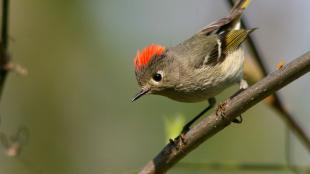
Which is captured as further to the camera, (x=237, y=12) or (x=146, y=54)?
(x=237, y=12)

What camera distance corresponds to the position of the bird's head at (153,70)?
3.51 metres

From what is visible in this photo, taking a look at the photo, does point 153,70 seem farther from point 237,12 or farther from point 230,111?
point 230,111

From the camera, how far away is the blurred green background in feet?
18.2

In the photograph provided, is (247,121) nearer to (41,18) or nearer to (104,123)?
(104,123)

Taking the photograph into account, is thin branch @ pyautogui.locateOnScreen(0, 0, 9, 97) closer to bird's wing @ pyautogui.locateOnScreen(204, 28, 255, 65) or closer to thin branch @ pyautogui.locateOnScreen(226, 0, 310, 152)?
thin branch @ pyautogui.locateOnScreen(226, 0, 310, 152)

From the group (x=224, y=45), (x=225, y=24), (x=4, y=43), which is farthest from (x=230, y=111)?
(x=225, y=24)

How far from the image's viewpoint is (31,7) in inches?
266

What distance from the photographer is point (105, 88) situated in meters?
6.45

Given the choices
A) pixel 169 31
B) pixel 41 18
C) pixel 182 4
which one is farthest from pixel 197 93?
pixel 41 18

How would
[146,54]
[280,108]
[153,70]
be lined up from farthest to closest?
1. [153,70]
2. [146,54]
3. [280,108]

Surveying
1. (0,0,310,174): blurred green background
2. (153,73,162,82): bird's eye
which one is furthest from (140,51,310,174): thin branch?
(0,0,310,174): blurred green background

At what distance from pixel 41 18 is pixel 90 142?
1.72 meters

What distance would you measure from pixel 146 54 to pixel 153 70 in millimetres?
225

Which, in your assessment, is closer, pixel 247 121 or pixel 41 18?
pixel 247 121
